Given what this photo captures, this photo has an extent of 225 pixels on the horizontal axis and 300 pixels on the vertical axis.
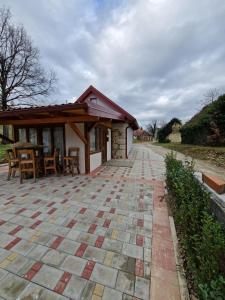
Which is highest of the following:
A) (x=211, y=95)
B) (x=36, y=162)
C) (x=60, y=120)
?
(x=211, y=95)

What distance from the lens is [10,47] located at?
11742 millimetres

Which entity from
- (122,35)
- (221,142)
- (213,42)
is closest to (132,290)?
(122,35)

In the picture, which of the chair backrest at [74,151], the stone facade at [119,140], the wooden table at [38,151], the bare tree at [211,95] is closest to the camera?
the wooden table at [38,151]

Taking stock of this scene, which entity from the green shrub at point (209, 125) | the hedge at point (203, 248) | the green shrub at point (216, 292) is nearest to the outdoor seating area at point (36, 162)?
the hedge at point (203, 248)

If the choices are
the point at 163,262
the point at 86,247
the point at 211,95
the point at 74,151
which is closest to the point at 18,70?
the point at 74,151

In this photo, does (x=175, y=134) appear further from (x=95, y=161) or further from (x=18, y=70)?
(x=18, y=70)

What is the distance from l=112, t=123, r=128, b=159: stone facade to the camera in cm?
958

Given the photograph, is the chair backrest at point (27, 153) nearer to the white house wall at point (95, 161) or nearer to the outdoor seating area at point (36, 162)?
the outdoor seating area at point (36, 162)

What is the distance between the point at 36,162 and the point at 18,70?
38.0 ft

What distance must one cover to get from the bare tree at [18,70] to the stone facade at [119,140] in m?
8.76

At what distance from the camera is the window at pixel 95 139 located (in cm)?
641

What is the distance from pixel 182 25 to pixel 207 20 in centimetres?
75

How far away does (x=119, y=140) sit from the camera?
9.62 metres

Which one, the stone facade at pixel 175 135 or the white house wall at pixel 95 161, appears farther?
the stone facade at pixel 175 135
